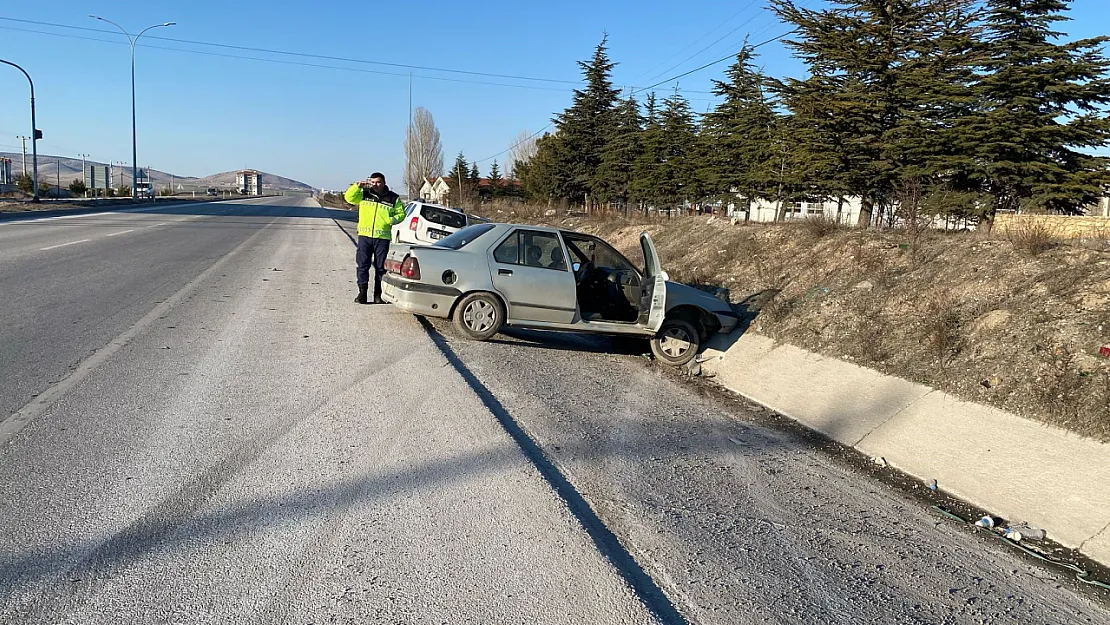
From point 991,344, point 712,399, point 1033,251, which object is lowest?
point 712,399

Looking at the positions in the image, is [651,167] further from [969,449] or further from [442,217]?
[969,449]

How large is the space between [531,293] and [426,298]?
1197mm

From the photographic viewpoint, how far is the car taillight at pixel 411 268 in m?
9.02

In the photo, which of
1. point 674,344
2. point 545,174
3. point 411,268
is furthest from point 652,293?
point 545,174

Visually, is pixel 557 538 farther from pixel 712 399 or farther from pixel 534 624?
pixel 712 399

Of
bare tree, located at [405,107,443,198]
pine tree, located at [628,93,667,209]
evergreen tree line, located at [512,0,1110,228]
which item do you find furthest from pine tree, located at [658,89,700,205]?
bare tree, located at [405,107,443,198]

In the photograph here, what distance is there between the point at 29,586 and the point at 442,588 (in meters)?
1.62

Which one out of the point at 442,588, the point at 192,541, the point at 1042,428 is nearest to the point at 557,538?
the point at 442,588

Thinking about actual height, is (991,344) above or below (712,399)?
above

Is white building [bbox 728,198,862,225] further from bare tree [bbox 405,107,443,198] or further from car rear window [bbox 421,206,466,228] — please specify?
bare tree [bbox 405,107,443,198]

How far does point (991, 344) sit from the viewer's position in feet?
22.9

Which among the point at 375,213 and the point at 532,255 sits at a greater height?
the point at 375,213

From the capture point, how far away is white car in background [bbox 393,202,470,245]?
1950cm

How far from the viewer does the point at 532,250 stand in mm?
9289
